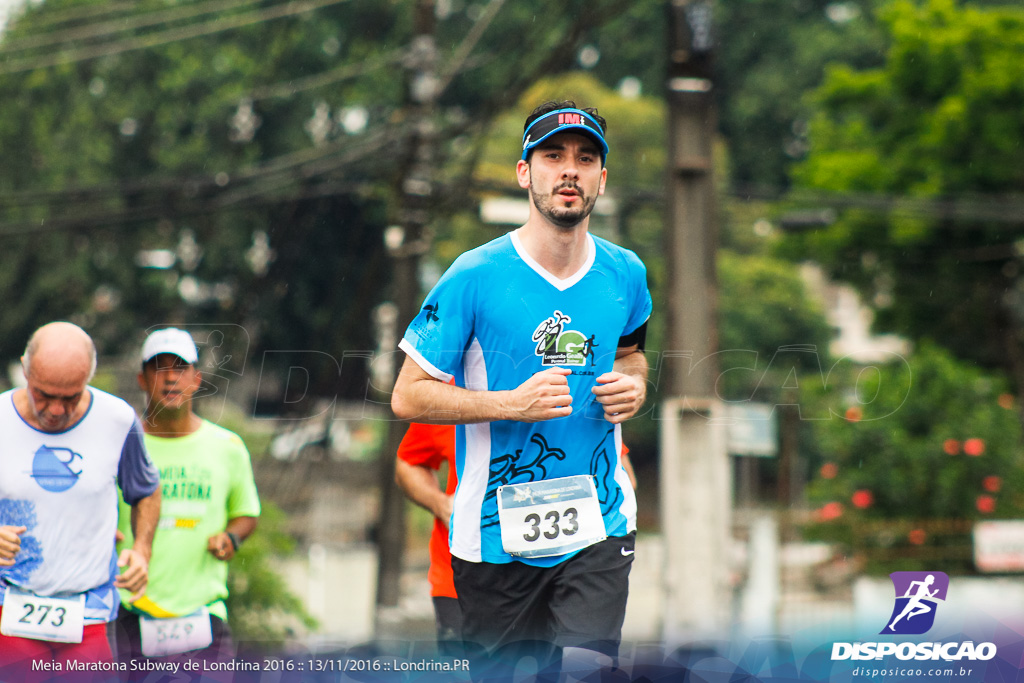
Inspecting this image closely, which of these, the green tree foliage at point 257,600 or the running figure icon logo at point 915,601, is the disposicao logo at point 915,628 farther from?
the green tree foliage at point 257,600

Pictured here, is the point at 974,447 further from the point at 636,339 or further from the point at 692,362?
the point at 636,339

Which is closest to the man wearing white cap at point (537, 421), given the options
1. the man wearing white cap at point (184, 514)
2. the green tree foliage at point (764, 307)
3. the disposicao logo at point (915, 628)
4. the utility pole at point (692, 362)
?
the disposicao logo at point (915, 628)

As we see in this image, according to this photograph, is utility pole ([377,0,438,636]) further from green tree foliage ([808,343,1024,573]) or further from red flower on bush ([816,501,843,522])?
red flower on bush ([816,501,843,522])

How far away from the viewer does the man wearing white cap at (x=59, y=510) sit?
3.92 m

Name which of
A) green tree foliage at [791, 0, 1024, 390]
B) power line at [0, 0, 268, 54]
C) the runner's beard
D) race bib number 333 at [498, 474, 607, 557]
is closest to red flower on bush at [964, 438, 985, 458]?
green tree foliage at [791, 0, 1024, 390]

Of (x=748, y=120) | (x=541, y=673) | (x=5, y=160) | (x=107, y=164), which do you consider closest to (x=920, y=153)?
(x=748, y=120)

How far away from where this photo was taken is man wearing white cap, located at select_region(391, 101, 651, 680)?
349cm

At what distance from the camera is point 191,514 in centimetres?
504

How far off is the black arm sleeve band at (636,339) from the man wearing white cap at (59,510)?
1.78 metres

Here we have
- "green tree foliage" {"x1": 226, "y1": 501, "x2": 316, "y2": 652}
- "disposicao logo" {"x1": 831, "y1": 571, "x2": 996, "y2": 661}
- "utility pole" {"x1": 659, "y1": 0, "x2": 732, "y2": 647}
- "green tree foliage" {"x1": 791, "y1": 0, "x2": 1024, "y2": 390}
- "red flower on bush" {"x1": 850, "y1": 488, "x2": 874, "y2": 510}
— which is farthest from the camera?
"green tree foliage" {"x1": 791, "y1": 0, "x2": 1024, "y2": 390}

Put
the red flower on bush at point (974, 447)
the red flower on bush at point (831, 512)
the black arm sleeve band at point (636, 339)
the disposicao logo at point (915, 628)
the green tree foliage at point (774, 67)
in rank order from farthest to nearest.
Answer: the green tree foliage at point (774, 67) < the red flower on bush at point (831, 512) < the red flower on bush at point (974, 447) < the black arm sleeve band at point (636, 339) < the disposicao logo at point (915, 628)

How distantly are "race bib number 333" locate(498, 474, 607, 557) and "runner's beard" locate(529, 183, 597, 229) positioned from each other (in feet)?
2.58

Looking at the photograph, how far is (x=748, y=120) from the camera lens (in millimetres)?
36719

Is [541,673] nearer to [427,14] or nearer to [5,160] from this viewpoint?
[427,14]
